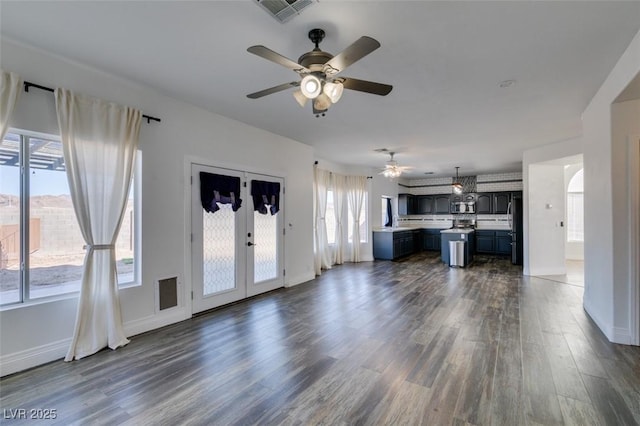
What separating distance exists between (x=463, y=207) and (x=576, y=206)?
300 cm

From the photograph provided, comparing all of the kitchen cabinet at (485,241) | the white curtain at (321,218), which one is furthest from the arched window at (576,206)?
the white curtain at (321,218)

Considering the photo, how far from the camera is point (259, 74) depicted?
116 inches

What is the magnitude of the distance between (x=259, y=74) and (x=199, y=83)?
767mm

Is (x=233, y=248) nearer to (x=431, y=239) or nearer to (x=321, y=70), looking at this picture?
(x=321, y=70)

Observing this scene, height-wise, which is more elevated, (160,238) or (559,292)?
(160,238)

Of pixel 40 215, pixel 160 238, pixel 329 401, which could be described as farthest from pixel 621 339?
pixel 40 215

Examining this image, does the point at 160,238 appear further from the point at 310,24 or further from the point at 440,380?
the point at 440,380

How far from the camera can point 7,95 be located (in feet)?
7.93

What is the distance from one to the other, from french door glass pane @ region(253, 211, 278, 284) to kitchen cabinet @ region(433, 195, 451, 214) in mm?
7542

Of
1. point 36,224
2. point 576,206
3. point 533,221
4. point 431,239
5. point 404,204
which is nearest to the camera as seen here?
point 36,224

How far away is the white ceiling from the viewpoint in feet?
6.72

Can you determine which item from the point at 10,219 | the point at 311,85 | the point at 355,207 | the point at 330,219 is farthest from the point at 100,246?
the point at 355,207

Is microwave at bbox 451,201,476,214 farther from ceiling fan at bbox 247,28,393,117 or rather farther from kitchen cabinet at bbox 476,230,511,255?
ceiling fan at bbox 247,28,393,117

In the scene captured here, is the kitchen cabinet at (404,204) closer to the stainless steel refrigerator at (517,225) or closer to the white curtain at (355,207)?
the white curtain at (355,207)
